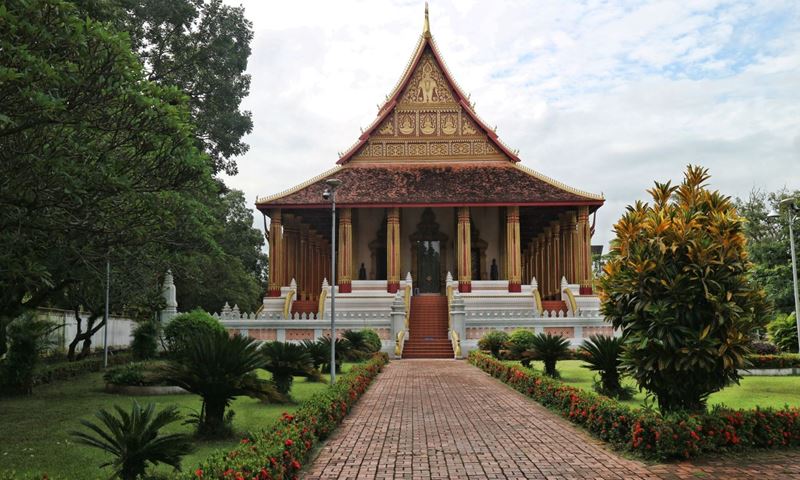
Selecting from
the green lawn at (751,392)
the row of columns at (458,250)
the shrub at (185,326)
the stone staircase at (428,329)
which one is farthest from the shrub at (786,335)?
the shrub at (185,326)

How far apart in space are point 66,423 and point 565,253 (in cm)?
2678

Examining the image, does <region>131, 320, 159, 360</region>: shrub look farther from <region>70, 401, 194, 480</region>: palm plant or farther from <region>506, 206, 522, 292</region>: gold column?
<region>506, 206, 522, 292</region>: gold column

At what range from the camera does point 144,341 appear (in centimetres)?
1956

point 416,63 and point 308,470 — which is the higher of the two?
point 416,63

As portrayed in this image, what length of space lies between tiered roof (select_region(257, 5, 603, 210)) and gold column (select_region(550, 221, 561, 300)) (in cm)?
364

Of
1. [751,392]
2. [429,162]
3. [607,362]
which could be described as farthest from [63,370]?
[429,162]

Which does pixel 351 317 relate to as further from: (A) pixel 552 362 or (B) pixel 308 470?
(B) pixel 308 470

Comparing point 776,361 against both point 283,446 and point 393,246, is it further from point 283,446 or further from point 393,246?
point 393,246

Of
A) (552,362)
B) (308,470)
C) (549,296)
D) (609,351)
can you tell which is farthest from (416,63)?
(308,470)

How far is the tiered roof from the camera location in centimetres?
3077

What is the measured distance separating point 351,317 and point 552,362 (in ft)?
35.7

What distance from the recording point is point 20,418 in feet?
33.8

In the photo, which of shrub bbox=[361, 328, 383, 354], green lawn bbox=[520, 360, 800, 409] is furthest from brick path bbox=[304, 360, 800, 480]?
shrub bbox=[361, 328, 383, 354]

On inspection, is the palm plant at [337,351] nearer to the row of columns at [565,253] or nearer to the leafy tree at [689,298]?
the leafy tree at [689,298]
